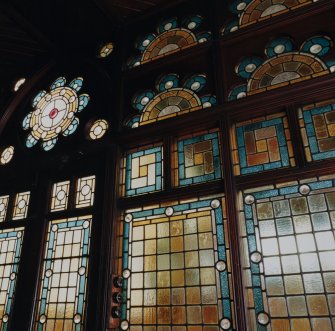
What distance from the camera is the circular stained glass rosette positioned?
398 cm

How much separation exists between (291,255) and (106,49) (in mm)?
3239

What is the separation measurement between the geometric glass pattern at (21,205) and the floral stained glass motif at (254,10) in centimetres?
279

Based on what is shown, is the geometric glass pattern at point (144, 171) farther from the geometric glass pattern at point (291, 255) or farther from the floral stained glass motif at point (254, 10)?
the floral stained glass motif at point (254, 10)

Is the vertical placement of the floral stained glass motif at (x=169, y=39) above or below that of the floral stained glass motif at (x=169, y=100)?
Result: above

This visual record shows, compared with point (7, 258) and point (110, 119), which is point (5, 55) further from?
point (7, 258)

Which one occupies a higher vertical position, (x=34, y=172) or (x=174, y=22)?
(x=174, y=22)

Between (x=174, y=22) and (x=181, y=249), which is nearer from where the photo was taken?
(x=181, y=249)

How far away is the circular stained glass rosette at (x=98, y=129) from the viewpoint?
Answer: 13.1 ft

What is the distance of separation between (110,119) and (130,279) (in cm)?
171

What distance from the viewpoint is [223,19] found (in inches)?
150

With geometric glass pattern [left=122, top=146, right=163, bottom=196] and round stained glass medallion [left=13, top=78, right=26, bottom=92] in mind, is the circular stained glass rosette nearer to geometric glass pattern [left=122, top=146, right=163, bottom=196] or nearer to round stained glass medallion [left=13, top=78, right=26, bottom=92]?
geometric glass pattern [left=122, top=146, right=163, bottom=196]

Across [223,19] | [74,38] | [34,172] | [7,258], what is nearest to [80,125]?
[34,172]

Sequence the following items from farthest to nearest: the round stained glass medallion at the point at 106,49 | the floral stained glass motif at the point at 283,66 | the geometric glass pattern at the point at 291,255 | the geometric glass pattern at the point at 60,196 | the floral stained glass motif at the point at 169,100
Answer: the round stained glass medallion at the point at 106,49, the geometric glass pattern at the point at 60,196, the floral stained glass motif at the point at 169,100, the floral stained glass motif at the point at 283,66, the geometric glass pattern at the point at 291,255

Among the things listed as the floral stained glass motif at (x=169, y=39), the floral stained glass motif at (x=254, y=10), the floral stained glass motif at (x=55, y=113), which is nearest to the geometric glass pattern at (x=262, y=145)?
the floral stained glass motif at (x=254, y=10)
